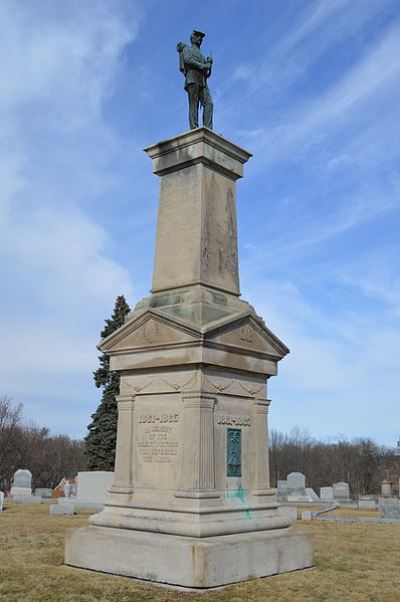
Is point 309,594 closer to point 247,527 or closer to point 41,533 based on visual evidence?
point 247,527

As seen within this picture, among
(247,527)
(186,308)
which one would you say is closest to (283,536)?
(247,527)

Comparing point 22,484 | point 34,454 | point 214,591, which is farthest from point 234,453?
point 34,454

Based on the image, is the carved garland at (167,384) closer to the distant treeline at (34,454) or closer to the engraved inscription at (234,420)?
the engraved inscription at (234,420)

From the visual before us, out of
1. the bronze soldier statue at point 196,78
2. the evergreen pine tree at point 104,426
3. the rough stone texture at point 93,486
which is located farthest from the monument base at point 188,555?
the evergreen pine tree at point 104,426

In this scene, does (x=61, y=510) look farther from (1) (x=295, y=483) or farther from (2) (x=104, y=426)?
(1) (x=295, y=483)

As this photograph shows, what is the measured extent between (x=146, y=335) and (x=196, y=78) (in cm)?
478

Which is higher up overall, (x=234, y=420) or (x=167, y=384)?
(x=167, y=384)

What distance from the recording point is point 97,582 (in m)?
7.86

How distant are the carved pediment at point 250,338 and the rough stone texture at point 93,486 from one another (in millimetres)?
16503

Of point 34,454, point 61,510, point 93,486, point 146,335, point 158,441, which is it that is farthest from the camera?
point 34,454

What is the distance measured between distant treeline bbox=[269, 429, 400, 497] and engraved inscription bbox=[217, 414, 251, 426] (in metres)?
57.2

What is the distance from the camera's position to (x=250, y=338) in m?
9.76

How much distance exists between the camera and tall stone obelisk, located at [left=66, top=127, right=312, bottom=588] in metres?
8.22

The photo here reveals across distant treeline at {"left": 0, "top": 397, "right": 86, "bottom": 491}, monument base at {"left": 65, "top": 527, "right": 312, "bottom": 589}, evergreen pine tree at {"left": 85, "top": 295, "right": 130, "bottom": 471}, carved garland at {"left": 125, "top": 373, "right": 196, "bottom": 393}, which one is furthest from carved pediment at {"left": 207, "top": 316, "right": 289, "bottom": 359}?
distant treeline at {"left": 0, "top": 397, "right": 86, "bottom": 491}
